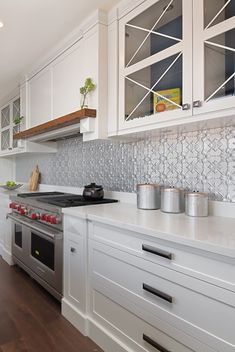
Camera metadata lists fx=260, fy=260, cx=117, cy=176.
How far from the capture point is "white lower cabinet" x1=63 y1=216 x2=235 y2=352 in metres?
1.04

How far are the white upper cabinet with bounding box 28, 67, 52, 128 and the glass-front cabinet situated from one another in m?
0.65

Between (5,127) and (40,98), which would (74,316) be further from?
(5,127)

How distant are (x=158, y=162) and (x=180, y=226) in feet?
2.76

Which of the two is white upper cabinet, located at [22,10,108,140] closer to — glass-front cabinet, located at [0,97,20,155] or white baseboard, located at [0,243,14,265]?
glass-front cabinet, located at [0,97,20,155]

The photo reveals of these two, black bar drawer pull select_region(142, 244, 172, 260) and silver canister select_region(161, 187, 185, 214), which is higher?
silver canister select_region(161, 187, 185, 214)

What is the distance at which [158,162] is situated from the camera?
2.07m

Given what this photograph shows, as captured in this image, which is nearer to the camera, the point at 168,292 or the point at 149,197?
the point at 168,292

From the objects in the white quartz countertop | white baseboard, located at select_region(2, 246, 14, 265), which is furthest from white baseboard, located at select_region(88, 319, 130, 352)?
white baseboard, located at select_region(2, 246, 14, 265)

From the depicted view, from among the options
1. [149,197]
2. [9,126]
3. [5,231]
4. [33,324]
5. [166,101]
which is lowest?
[33,324]

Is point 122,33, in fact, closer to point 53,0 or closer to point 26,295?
point 53,0

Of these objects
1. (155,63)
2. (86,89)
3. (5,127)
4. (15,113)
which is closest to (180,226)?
(155,63)

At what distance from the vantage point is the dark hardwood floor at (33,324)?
169cm

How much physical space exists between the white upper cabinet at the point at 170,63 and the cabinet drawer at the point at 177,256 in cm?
69

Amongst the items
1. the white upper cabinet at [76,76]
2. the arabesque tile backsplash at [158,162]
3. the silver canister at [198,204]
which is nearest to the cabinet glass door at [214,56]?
the arabesque tile backsplash at [158,162]
